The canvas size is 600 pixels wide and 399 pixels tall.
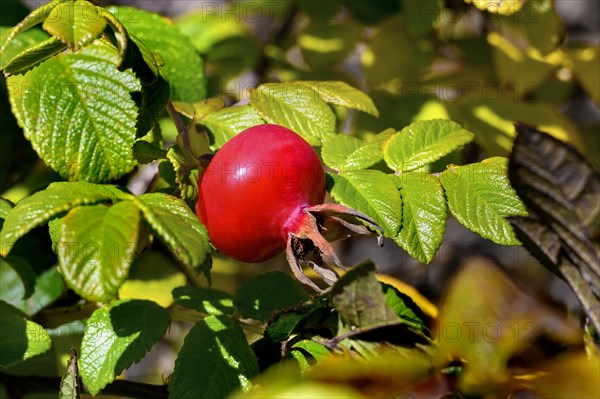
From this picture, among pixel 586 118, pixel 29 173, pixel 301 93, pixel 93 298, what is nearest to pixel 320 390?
pixel 93 298

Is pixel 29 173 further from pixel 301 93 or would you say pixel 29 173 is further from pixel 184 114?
pixel 301 93

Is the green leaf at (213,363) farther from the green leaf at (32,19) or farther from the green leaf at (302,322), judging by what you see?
the green leaf at (32,19)

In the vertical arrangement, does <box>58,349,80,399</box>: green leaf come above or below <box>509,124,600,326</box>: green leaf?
below

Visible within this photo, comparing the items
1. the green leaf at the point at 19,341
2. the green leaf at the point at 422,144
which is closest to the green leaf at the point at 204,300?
the green leaf at the point at 19,341

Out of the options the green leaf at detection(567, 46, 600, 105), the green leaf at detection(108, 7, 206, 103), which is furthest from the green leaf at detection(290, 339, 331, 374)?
the green leaf at detection(567, 46, 600, 105)

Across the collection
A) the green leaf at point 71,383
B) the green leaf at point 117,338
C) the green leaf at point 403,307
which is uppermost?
the green leaf at point 403,307

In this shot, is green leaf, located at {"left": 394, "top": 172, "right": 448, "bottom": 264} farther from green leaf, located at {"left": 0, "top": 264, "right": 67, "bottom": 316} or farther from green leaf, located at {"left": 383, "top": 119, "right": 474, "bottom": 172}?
green leaf, located at {"left": 0, "top": 264, "right": 67, "bottom": 316}
